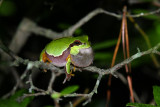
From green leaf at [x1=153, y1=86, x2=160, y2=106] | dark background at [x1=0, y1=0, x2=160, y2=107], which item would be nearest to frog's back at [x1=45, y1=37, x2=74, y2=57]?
green leaf at [x1=153, y1=86, x2=160, y2=106]

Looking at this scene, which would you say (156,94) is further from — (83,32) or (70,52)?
(83,32)

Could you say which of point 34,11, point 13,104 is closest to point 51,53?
point 13,104

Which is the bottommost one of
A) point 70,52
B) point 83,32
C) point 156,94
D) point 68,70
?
point 156,94

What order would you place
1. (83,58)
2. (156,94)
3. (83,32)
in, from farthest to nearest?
(83,32), (83,58), (156,94)

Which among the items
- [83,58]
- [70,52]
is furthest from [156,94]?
[70,52]

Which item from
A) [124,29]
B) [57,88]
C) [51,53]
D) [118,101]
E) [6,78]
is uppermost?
[124,29]

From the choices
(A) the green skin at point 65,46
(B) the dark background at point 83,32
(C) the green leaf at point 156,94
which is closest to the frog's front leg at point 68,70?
(A) the green skin at point 65,46

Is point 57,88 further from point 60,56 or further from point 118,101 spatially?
point 60,56

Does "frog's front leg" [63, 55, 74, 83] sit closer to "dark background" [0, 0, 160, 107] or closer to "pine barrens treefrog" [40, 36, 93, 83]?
"pine barrens treefrog" [40, 36, 93, 83]
